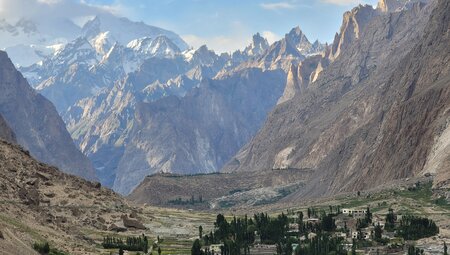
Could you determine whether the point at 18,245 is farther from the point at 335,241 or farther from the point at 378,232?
the point at 378,232

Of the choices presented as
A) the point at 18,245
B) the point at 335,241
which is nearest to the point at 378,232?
the point at 335,241

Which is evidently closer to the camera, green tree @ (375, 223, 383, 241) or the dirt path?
the dirt path

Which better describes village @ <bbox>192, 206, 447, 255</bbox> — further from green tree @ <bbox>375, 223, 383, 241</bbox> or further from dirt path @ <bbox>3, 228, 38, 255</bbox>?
dirt path @ <bbox>3, 228, 38, 255</bbox>

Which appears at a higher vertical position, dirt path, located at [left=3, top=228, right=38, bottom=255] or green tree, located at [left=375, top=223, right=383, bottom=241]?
green tree, located at [left=375, top=223, right=383, bottom=241]

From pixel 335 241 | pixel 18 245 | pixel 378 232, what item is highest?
pixel 378 232

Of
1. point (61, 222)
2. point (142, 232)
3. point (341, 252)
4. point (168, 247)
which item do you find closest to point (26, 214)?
point (61, 222)

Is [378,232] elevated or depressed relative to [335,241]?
elevated

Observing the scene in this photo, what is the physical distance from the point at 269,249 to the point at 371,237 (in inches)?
1047

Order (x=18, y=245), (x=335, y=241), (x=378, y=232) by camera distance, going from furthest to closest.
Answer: (x=378, y=232) → (x=335, y=241) → (x=18, y=245)

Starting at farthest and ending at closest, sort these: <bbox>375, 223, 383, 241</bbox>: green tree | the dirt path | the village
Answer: <bbox>375, 223, 383, 241</bbox>: green tree, the village, the dirt path

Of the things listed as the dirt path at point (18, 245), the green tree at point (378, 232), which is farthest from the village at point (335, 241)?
the dirt path at point (18, 245)

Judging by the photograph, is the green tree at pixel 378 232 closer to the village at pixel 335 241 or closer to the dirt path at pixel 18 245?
the village at pixel 335 241

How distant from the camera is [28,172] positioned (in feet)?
620

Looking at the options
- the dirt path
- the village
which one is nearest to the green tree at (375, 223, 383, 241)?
the village
